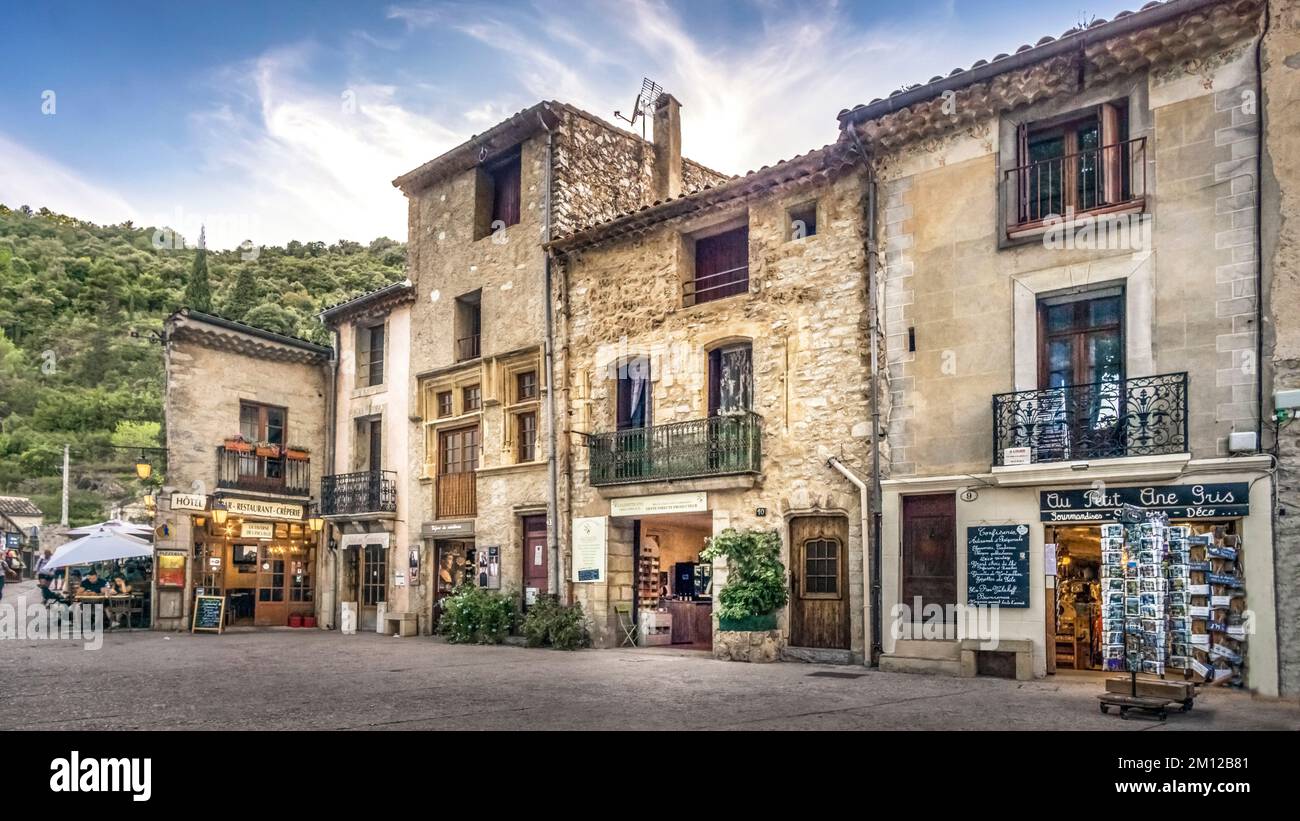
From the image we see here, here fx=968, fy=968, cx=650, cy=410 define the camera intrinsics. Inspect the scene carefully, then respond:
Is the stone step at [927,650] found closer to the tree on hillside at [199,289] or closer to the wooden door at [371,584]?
the wooden door at [371,584]

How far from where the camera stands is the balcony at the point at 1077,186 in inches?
478

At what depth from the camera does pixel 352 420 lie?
2411cm

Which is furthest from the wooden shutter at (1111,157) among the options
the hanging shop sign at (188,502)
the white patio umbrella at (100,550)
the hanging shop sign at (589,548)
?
the white patio umbrella at (100,550)

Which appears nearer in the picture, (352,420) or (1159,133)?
(1159,133)

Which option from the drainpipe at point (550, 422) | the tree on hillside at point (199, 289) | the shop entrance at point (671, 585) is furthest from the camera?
the tree on hillside at point (199, 289)

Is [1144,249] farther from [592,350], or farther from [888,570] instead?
[592,350]

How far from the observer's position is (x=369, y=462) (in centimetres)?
2381

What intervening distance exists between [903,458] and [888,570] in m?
1.60

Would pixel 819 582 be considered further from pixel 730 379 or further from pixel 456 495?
pixel 456 495

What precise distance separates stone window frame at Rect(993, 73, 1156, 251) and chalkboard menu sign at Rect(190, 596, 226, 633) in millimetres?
17613

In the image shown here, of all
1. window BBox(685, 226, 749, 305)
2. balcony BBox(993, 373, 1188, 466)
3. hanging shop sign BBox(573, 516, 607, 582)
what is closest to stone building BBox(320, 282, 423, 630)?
hanging shop sign BBox(573, 516, 607, 582)

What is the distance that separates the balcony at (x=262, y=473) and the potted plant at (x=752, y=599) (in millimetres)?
13194

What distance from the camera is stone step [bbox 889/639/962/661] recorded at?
42.1 feet
